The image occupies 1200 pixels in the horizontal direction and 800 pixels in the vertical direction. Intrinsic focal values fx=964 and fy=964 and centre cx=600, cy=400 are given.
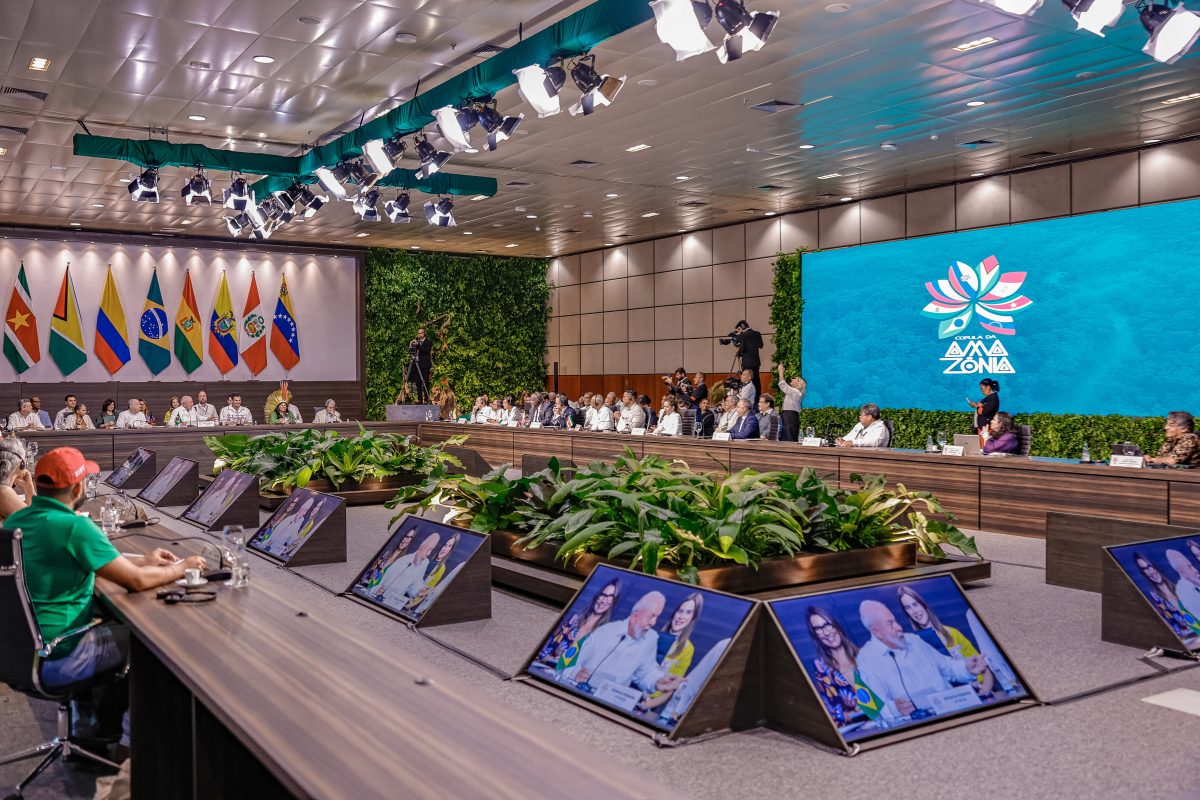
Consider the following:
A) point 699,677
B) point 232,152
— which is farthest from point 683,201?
point 699,677

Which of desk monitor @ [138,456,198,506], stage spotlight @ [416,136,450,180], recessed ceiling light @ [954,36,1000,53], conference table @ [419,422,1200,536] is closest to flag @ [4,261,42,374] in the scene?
desk monitor @ [138,456,198,506]

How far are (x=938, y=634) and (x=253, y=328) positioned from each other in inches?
571

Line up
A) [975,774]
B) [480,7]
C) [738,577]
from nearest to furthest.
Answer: [975,774] → [738,577] → [480,7]

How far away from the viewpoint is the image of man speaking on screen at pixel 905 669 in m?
2.41

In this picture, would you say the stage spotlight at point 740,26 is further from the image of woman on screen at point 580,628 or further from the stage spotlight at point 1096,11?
the image of woman on screen at point 580,628

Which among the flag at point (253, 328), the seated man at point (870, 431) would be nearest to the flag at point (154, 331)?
the flag at point (253, 328)

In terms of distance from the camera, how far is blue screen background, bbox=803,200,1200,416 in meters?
9.37

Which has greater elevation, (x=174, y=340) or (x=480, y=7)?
(x=480, y=7)

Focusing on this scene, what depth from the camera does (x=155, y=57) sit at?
686cm

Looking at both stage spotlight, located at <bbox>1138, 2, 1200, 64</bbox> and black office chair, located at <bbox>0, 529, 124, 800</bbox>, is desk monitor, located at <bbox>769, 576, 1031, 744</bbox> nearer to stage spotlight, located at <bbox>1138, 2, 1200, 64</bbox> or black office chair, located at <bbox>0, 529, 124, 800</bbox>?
black office chair, located at <bbox>0, 529, 124, 800</bbox>

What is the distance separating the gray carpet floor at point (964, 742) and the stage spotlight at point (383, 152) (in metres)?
5.10

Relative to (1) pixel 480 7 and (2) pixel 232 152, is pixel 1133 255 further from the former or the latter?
(2) pixel 232 152

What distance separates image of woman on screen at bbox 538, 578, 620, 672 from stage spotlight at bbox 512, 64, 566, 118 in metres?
4.07

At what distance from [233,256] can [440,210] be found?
6.68 metres
